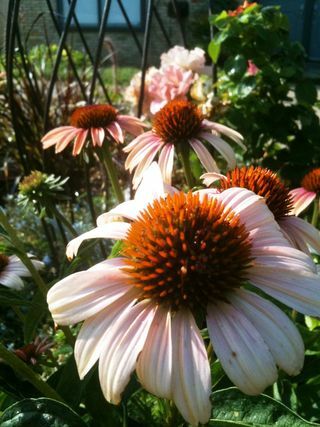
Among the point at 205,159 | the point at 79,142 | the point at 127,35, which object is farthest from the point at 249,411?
the point at 127,35

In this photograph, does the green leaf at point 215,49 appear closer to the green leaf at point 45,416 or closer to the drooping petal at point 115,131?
the drooping petal at point 115,131

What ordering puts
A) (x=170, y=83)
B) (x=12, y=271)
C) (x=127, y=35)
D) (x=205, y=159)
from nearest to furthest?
(x=205, y=159), (x=12, y=271), (x=170, y=83), (x=127, y=35)

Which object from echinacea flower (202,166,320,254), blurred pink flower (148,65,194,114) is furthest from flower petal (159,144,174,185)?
blurred pink flower (148,65,194,114)

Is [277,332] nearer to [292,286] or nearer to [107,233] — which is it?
[292,286]

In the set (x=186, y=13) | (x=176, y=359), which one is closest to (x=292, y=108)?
(x=176, y=359)

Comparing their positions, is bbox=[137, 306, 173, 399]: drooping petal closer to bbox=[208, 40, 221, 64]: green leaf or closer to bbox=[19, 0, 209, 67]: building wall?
bbox=[208, 40, 221, 64]: green leaf

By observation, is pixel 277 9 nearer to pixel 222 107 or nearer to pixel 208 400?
pixel 222 107
